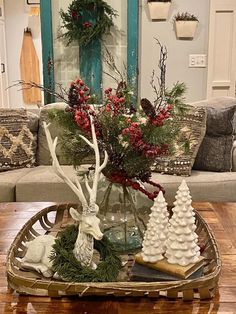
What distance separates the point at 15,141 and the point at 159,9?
221 cm

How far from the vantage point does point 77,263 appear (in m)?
1.34

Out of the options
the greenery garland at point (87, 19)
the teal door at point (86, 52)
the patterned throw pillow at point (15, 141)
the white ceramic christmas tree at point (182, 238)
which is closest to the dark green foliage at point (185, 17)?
the teal door at point (86, 52)

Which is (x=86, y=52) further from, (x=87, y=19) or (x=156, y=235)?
(x=156, y=235)

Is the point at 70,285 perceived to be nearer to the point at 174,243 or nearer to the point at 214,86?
the point at 174,243

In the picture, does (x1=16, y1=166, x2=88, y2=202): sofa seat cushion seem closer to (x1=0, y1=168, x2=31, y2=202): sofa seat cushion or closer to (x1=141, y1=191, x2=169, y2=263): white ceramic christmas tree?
(x1=0, y1=168, x2=31, y2=202): sofa seat cushion

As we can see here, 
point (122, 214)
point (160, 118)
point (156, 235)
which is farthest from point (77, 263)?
point (160, 118)

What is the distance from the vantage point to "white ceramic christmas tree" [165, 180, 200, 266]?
1.33m

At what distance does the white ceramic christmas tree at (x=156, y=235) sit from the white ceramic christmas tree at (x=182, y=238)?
0.08 feet

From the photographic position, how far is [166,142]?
1553mm

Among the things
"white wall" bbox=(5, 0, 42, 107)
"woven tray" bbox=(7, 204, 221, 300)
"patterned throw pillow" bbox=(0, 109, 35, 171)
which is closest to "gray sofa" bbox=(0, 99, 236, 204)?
"patterned throw pillow" bbox=(0, 109, 35, 171)

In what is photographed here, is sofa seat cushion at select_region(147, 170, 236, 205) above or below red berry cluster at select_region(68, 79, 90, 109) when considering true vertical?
below

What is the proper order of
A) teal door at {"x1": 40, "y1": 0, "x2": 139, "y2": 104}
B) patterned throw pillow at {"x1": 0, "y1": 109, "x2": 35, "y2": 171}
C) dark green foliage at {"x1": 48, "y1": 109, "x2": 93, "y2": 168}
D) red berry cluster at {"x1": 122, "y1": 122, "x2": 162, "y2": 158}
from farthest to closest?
teal door at {"x1": 40, "y1": 0, "x2": 139, "y2": 104}
patterned throw pillow at {"x1": 0, "y1": 109, "x2": 35, "y2": 171}
dark green foliage at {"x1": 48, "y1": 109, "x2": 93, "y2": 168}
red berry cluster at {"x1": 122, "y1": 122, "x2": 162, "y2": 158}

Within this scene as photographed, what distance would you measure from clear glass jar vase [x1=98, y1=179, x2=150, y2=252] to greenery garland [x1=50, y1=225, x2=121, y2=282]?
0.74 feet

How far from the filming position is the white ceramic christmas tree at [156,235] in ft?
4.44
